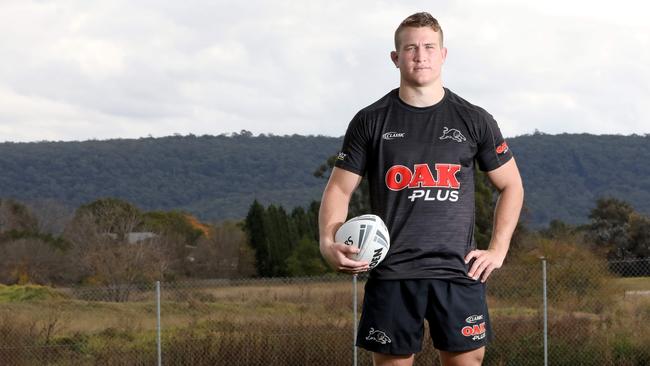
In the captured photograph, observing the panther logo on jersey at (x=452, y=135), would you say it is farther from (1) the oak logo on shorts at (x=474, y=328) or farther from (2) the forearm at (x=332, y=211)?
(1) the oak logo on shorts at (x=474, y=328)

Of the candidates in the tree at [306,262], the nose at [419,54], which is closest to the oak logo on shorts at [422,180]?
the nose at [419,54]

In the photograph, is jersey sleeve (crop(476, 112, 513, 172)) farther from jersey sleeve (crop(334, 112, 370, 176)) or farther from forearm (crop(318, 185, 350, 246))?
forearm (crop(318, 185, 350, 246))

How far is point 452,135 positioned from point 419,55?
14.6 inches

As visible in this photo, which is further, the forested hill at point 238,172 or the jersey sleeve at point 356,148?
the forested hill at point 238,172

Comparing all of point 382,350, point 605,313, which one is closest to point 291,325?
point 605,313

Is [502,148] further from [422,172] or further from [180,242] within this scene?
[180,242]

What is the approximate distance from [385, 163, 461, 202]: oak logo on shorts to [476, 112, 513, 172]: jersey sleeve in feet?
0.76

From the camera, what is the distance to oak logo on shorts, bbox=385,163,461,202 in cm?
489

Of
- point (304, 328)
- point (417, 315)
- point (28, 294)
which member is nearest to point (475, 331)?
point (417, 315)

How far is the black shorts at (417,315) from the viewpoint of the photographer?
5004mm

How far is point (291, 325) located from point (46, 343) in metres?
3.31

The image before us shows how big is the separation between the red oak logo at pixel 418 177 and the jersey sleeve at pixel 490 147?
0.78 feet

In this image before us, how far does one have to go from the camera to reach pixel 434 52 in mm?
4918

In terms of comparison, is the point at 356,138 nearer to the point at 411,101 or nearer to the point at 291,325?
the point at 411,101
